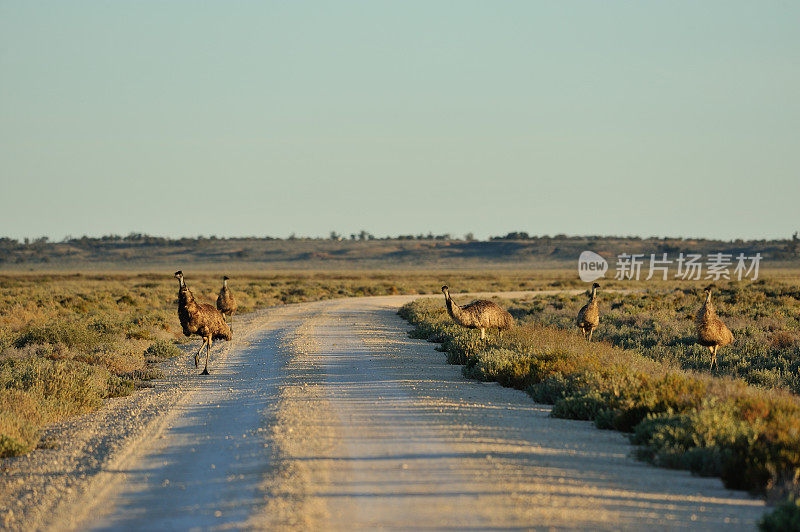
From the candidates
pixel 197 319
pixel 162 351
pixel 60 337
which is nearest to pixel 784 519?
pixel 197 319

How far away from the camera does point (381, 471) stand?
8.13 meters

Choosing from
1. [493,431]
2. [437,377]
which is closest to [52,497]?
[493,431]

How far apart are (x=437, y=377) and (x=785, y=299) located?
2922 cm

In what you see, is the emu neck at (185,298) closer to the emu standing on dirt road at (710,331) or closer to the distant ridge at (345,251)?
the emu standing on dirt road at (710,331)

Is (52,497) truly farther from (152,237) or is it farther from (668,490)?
(152,237)

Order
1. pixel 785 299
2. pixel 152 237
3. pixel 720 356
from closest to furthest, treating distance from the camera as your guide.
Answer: pixel 720 356
pixel 785 299
pixel 152 237

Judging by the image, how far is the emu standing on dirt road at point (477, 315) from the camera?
754 inches

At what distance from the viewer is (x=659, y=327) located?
26.6m

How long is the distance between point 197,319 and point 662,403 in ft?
32.7

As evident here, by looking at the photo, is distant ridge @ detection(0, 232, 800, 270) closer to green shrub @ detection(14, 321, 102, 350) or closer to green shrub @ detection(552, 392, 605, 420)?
green shrub @ detection(14, 321, 102, 350)

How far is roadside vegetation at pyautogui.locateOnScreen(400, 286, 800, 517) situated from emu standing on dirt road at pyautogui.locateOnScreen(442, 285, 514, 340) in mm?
377

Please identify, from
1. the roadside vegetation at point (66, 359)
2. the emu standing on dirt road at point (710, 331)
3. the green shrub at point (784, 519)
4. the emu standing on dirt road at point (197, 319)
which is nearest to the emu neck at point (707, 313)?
the emu standing on dirt road at point (710, 331)

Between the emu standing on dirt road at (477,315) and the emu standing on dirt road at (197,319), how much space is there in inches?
206

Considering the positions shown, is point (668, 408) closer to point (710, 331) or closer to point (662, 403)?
point (662, 403)
